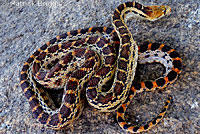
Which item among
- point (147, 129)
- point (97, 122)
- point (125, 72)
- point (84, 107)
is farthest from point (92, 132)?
point (125, 72)

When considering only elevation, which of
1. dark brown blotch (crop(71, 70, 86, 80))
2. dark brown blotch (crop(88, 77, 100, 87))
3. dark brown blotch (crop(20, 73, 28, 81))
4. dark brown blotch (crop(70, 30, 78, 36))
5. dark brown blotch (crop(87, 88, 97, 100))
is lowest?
dark brown blotch (crop(87, 88, 97, 100))

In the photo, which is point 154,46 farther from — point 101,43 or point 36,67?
point 36,67

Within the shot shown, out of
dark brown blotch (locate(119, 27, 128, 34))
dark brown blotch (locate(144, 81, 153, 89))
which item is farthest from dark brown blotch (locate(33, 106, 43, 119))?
dark brown blotch (locate(119, 27, 128, 34))

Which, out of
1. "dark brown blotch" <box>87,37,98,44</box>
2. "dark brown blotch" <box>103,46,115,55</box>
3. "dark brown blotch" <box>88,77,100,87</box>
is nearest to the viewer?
"dark brown blotch" <box>88,77,100,87</box>

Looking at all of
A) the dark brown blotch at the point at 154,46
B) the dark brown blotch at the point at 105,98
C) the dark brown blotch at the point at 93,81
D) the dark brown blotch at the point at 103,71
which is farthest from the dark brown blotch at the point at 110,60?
the dark brown blotch at the point at 154,46

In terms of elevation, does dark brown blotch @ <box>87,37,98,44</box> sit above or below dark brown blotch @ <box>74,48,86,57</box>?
above

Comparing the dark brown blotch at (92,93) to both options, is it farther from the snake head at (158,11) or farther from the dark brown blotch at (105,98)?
the snake head at (158,11)

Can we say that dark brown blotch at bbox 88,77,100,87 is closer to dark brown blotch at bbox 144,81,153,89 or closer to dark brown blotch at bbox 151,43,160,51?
dark brown blotch at bbox 144,81,153,89
